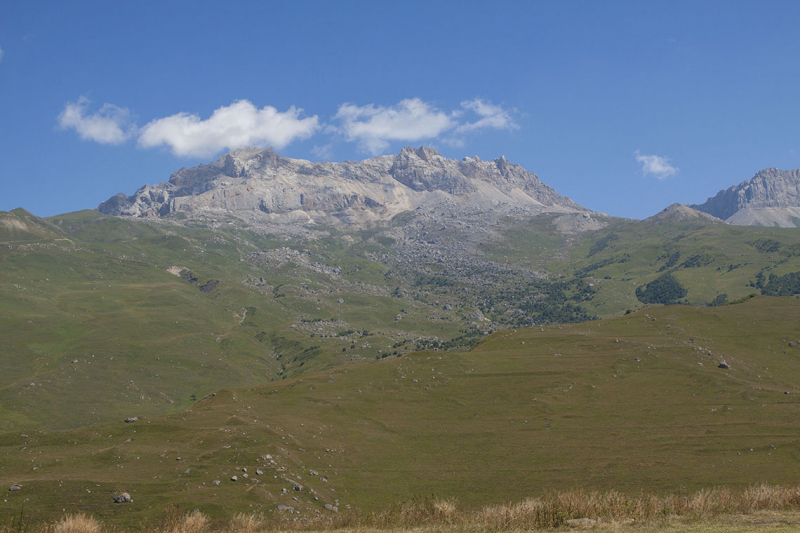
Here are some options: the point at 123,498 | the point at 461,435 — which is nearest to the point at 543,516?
the point at 123,498

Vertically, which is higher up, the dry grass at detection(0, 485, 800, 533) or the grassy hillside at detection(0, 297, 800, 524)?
the dry grass at detection(0, 485, 800, 533)

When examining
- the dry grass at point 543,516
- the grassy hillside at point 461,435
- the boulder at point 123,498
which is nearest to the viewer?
the dry grass at point 543,516

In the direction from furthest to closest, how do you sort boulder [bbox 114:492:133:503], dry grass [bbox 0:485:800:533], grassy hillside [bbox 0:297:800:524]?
grassy hillside [bbox 0:297:800:524]
boulder [bbox 114:492:133:503]
dry grass [bbox 0:485:800:533]

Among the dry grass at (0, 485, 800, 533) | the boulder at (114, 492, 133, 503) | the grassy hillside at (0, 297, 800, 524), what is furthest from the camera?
the grassy hillside at (0, 297, 800, 524)

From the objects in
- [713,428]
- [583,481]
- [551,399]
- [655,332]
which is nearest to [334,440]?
[583,481]

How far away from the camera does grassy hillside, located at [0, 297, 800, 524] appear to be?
80.7 metres

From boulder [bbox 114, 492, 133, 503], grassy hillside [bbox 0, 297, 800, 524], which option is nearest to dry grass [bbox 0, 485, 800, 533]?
boulder [bbox 114, 492, 133, 503]

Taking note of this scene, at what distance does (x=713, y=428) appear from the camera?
111 m

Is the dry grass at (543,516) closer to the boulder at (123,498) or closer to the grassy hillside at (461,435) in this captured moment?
the boulder at (123,498)

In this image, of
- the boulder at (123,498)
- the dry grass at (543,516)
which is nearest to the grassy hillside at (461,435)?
the boulder at (123,498)

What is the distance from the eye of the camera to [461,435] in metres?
113

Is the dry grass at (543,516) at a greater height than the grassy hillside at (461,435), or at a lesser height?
greater

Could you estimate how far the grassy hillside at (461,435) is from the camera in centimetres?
8069

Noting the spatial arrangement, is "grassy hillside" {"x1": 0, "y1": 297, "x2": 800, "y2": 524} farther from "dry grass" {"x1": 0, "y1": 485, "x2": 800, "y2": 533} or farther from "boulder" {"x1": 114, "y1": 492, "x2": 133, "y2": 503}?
"dry grass" {"x1": 0, "y1": 485, "x2": 800, "y2": 533}
